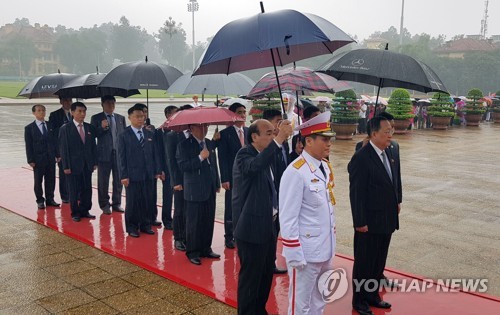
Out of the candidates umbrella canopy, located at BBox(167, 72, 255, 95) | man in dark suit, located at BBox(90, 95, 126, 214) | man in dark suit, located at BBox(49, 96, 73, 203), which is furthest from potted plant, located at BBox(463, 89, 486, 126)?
man in dark suit, located at BBox(49, 96, 73, 203)

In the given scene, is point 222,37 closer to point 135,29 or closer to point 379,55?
point 379,55

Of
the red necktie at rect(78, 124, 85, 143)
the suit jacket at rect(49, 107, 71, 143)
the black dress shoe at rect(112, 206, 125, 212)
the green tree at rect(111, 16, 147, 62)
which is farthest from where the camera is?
the green tree at rect(111, 16, 147, 62)

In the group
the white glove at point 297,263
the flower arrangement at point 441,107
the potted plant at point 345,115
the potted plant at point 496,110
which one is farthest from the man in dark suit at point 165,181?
the potted plant at point 496,110

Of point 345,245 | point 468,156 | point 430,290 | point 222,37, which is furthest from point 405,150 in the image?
→ point 222,37

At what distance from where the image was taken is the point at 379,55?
175 inches

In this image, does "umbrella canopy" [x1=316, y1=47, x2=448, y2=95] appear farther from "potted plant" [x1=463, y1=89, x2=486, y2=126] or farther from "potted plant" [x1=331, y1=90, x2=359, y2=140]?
"potted plant" [x1=463, y1=89, x2=486, y2=126]

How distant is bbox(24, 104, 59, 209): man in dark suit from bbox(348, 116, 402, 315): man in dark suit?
536 cm

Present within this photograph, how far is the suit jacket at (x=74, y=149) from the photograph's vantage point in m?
6.70

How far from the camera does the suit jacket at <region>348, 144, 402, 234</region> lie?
3.86 metres

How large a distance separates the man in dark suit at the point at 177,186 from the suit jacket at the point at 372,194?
2.31m

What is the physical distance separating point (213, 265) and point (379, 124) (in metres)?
2.41

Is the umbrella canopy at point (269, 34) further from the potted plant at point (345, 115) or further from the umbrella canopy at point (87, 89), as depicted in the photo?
the potted plant at point (345, 115)

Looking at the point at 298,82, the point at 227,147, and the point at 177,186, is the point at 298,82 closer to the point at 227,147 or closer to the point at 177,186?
the point at 227,147

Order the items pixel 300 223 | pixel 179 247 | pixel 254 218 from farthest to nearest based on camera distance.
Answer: pixel 179 247 < pixel 254 218 < pixel 300 223
